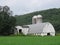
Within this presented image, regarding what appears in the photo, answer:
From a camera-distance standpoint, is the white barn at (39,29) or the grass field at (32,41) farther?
the white barn at (39,29)

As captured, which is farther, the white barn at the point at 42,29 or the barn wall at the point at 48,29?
the barn wall at the point at 48,29

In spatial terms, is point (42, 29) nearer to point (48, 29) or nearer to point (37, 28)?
point (48, 29)

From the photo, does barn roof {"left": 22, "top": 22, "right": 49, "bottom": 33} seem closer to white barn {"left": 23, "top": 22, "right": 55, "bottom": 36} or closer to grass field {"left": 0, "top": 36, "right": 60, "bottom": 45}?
white barn {"left": 23, "top": 22, "right": 55, "bottom": 36}

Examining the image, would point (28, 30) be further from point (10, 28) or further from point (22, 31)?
point (10, 28)

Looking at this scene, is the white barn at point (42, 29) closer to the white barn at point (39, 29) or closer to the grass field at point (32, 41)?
the white barn at point (39, 29)

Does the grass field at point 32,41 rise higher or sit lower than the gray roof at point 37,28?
higher

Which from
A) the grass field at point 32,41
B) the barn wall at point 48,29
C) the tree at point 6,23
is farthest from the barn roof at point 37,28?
the grass field at point 32,41

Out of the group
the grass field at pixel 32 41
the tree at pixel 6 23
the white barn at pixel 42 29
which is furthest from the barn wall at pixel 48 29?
the grass field at pixel 32 41

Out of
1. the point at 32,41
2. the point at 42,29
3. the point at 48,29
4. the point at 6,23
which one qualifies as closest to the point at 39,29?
the point at 42,29

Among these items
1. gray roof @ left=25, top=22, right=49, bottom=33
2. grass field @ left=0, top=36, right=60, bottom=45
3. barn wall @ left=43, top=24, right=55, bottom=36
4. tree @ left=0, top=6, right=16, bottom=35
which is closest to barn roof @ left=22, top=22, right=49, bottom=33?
gray roof @ left=25, top=22, right=49, bottom=33

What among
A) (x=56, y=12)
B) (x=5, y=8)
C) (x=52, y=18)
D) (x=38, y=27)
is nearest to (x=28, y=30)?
(x=38, y=27)

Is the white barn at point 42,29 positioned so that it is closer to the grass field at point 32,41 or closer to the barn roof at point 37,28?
the barn roof at point 37,28

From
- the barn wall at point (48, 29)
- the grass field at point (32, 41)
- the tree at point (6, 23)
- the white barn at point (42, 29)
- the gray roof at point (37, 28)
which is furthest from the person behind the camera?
the gray roof at point (37, 28)

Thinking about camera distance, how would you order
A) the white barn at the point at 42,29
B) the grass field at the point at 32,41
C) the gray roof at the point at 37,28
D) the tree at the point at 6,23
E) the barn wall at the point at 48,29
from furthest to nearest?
the gray roof at the point at 37,28, the barn wall at the point at 48,29, the white barn at the point at 42,29, the tree at the point at 6,23, the grass field at the point at 32,41
